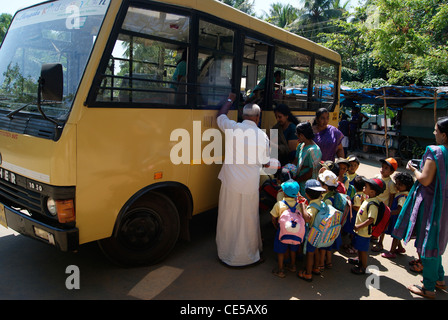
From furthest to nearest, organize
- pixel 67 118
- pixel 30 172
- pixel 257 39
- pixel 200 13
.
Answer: pixel 257 39, pixel 200 13, pixel 30 172, pixel 67 118

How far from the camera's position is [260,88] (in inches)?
217

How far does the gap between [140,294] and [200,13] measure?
9.85ft

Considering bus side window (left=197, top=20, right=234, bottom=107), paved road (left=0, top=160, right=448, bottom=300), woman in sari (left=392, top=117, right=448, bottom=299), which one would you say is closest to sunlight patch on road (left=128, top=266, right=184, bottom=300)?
paved road (left=0, top=160, right=448, bottom=300)

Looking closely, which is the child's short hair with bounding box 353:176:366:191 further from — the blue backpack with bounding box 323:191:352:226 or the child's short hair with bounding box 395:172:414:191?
the child's short hair with bounding box 395:172:414:191

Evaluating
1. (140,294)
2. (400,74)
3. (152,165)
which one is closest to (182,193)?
(152,165)

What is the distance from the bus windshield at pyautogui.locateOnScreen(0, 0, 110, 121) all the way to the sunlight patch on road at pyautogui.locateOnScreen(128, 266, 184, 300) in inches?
70.2

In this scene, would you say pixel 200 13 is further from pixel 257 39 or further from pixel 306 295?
pixel 306 295

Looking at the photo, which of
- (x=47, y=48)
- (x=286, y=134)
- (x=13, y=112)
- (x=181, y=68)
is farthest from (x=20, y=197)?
(x=286, y=134)

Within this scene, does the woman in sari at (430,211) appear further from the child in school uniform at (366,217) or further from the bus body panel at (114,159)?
the bus body panel at (114,159)

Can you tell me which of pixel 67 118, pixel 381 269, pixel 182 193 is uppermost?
pixel 67 118

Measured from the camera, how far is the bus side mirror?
9.04ft

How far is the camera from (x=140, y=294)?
334cm

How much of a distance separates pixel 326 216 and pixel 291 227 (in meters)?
0.40

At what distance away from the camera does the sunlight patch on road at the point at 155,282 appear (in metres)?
3.35
